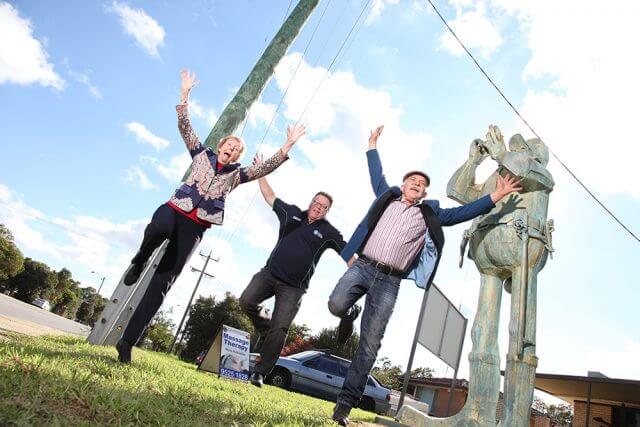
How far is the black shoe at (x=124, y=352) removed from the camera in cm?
343

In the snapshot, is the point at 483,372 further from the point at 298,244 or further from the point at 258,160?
the point at 258,160

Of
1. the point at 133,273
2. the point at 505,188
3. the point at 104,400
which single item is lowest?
the point at 104,400

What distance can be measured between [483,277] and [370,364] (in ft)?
4.71

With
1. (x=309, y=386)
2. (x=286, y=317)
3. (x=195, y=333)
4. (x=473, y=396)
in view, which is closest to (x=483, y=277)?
(x=473, y=396)

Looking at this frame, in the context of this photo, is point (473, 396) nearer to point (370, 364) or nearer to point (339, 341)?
point (370, 364)

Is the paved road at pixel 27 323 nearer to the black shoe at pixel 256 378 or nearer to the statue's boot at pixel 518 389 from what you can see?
the black shoe at pixel 256 378

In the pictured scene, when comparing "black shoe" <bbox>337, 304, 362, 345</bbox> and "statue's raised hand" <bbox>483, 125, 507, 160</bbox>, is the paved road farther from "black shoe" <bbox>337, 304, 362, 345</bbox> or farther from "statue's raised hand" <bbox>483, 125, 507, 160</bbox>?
"statue's raised hand" <bbox>483, 125, 507, 160</bbox>

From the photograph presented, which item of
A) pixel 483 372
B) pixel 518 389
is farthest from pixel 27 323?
pixel 518 389

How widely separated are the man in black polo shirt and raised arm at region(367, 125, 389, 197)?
92cm

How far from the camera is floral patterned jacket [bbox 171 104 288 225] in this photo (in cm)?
363

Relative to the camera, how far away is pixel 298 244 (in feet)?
15.9

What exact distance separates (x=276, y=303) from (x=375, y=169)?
181 centimetres

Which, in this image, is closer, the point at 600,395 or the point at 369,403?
the point at 369,403

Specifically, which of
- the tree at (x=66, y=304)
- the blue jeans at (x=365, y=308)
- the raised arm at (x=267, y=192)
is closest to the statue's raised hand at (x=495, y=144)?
the blue jeans at (x=365, y=308)
